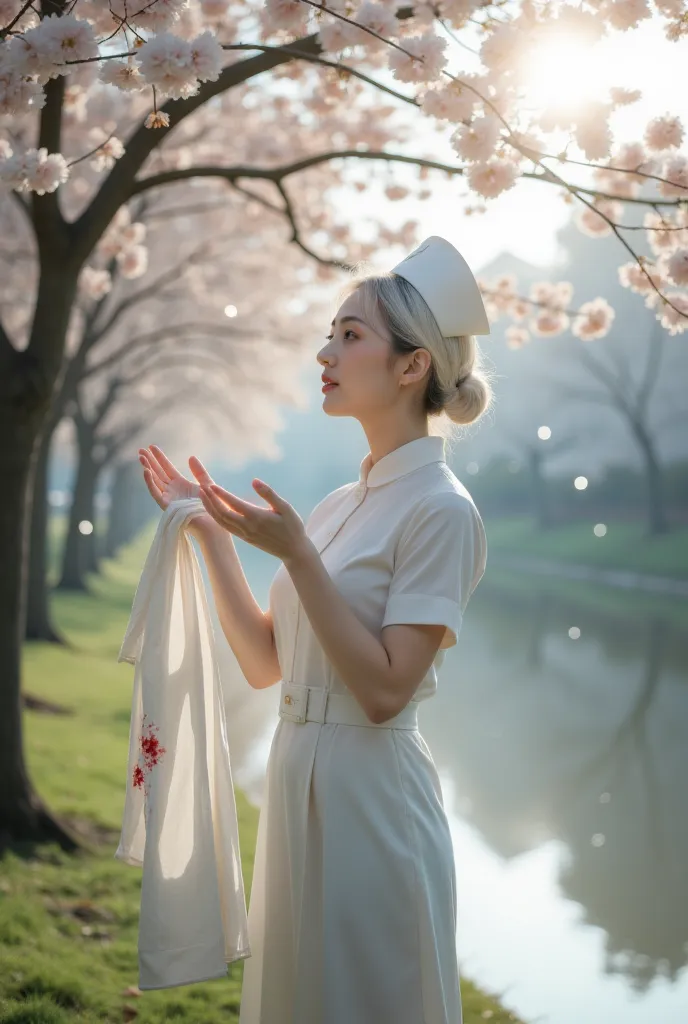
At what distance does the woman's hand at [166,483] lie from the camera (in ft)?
7.43

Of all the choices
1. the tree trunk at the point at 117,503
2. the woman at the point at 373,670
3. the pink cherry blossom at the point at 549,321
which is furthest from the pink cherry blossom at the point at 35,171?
the tree trunk at the point at 117,503

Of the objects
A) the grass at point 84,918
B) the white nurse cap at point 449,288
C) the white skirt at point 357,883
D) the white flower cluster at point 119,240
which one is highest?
the white flower cluster at point 119,240

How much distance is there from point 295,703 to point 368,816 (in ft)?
0.92

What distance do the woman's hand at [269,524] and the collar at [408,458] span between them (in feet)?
1.19

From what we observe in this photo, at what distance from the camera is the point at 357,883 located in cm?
193

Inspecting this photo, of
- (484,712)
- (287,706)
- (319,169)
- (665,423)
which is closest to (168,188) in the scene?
(319,169)

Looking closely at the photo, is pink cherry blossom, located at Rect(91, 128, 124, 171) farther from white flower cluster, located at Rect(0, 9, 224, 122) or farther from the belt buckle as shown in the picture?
the belt buckle

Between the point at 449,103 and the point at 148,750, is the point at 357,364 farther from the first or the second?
the point at 449,103

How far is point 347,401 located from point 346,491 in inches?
12.5

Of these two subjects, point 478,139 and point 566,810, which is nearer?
point 478,139

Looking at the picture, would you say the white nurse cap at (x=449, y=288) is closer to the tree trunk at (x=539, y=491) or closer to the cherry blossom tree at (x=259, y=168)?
the cherry blossom tree at (x=259, y=168)

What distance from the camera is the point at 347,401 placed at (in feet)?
6.97

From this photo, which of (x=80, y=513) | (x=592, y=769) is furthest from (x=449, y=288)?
(x=80, y=513)

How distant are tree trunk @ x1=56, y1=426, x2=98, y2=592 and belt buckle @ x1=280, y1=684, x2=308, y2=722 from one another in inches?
535
